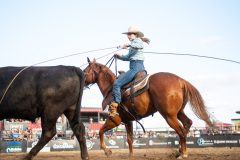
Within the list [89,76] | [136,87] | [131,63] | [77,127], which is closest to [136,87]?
[136,87]

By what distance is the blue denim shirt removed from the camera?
977 centimetres

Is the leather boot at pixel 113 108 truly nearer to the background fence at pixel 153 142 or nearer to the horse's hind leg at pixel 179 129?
the horse's hind leg at pixel 179 129

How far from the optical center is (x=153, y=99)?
30.9 ft

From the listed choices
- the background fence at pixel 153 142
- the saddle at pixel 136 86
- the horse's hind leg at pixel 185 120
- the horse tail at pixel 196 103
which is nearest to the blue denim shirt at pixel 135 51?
the saddle at pixel 136 86

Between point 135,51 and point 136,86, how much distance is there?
1.04 meters

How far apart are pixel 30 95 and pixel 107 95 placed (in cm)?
352

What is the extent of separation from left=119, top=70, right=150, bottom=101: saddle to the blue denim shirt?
437 mm

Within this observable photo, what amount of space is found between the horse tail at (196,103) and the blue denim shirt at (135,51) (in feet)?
4.86

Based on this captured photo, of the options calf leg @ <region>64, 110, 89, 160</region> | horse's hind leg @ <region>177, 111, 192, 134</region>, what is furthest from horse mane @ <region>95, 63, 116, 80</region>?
calf leg @ <region>64, 110, 89, 160</region>

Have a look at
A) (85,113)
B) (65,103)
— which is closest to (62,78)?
(65,103)

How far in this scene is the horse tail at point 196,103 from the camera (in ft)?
31.4

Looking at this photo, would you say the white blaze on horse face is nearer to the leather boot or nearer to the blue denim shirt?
the blue denim shirt

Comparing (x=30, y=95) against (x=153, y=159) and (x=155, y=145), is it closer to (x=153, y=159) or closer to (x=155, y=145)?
(x=153, y=159)

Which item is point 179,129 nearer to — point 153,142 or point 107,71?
point 107,71
